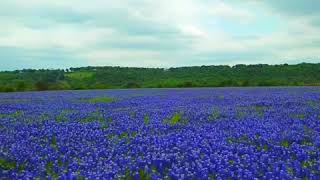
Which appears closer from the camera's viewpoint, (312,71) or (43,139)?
(43,139)

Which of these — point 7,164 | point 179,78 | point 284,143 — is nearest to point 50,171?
point 7,164

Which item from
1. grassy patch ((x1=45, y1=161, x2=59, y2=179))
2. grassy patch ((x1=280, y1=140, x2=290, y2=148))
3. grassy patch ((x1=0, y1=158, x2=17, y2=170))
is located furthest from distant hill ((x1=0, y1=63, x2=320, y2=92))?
grassy patch ((x1=45, y1=161, x2=59, y2=179))

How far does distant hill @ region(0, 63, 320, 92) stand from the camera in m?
51.2

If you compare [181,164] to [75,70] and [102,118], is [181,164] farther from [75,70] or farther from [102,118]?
[75,70]

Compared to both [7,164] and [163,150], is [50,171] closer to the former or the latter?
[7,164]

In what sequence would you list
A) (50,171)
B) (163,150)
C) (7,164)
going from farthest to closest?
(163,150) → (7,164) → (50,171)

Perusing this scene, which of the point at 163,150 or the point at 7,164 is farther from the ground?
the point at 163,150

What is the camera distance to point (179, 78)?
6322 cm

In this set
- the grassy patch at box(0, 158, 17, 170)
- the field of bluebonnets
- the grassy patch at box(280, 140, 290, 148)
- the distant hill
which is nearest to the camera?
the field of bluebonnets

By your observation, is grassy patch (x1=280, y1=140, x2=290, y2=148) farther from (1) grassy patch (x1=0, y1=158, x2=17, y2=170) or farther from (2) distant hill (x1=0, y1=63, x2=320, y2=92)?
(2) distant hill (x1=0, y1=63, x2=320, y2=92)

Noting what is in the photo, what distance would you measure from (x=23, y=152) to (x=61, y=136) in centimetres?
188

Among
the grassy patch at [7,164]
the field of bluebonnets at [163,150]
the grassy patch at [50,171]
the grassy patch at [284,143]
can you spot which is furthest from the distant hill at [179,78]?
the grassy patch at [50,171]

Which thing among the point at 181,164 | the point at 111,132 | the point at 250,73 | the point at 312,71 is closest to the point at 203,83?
the point at 250,73

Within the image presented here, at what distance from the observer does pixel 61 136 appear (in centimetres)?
907
